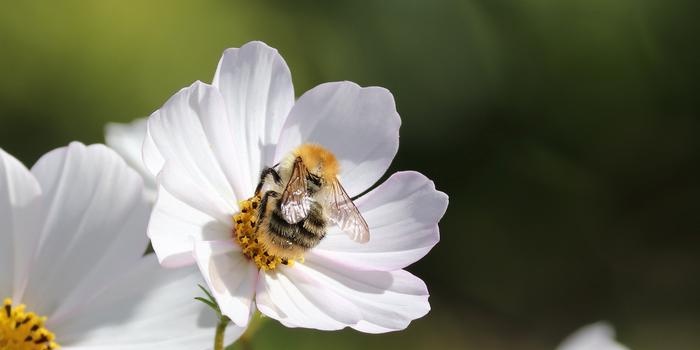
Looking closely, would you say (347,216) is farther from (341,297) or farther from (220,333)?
(220,333)

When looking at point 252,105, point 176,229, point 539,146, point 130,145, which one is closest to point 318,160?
point 252,105

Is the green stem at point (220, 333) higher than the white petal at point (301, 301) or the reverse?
the reverse

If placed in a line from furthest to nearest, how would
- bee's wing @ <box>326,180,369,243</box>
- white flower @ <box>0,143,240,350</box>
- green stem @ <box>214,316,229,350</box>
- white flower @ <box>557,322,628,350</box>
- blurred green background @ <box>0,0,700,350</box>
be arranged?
blurred green background @ <box>0,0,700,350</box>
white flower @ <box>557,322,628,350</box>
bee's wing @ <box>326,180,369,243</box>
white flower @ <box>0,143,240,350</box>
green stem @ <box>214,316,229,350</box>

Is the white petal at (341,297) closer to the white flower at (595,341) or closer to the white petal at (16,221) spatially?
the white petal at (16,221)

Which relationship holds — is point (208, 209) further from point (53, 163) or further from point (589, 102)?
point (589, 102)

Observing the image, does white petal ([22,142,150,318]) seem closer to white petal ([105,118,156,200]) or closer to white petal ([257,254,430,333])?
white petal ([257,254,430,333])

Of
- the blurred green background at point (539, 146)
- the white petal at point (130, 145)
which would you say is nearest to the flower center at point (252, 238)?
the white petal at point (130, 145)

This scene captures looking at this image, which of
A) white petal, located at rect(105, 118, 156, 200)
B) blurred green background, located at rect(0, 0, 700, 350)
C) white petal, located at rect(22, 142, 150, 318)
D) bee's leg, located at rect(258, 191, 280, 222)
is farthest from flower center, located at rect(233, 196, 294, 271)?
blurred green background, located at rect(0, 0, 700, 350)
